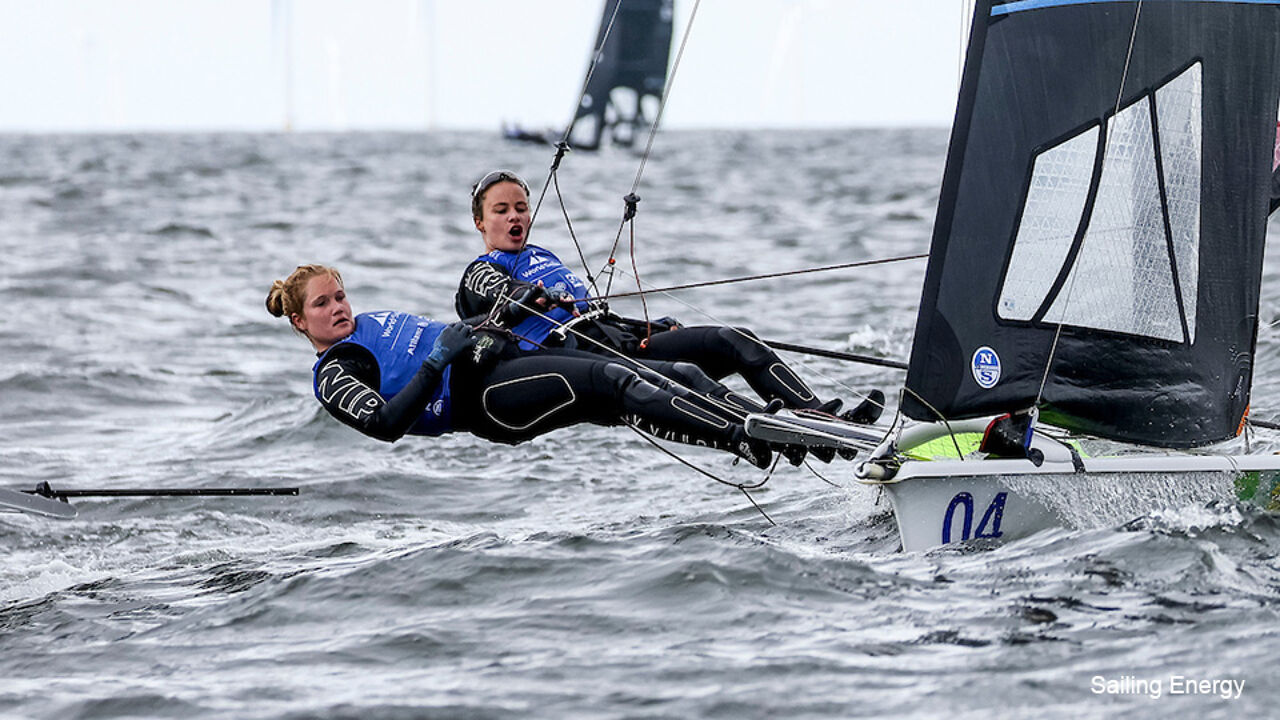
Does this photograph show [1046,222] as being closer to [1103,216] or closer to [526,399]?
[1103,216]

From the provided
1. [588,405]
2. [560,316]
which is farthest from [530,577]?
[560,316]

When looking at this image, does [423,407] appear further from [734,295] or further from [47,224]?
[47,224]

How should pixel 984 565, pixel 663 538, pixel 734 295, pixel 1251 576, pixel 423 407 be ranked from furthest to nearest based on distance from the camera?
pixel 734 295 → pixel 663 538 → pixel 423 407 → pixel 984 565 → pixel 1251 576

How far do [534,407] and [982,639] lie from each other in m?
1.40

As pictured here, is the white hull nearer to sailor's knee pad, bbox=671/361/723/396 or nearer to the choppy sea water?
the choppy sea water

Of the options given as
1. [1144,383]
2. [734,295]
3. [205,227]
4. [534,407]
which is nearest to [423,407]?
[534,407]

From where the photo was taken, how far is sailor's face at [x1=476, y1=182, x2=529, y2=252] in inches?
176

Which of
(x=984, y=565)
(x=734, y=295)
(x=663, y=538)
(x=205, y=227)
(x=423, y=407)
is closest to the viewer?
(x=984, y=565)

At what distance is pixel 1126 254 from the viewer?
3814mm

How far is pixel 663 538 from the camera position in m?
4.29

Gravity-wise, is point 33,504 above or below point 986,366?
below

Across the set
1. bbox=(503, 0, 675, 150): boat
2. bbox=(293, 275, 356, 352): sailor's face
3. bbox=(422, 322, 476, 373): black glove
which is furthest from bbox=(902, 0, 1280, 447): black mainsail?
bbox=(503, 0, 675, 150): boat

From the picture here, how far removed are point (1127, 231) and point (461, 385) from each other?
1747mm

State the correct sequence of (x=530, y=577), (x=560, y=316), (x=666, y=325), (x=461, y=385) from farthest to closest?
(x=666, y=325)
(x=560, y=316)
(x=461, y=385)
(x=530, y=577)
